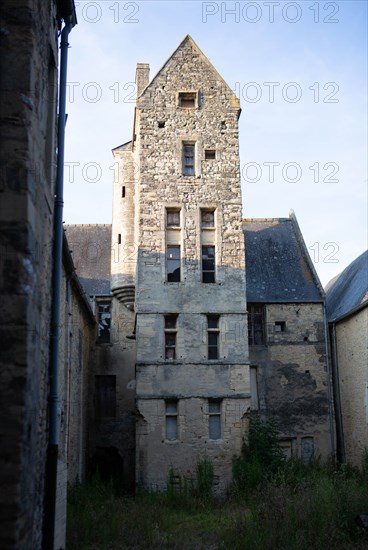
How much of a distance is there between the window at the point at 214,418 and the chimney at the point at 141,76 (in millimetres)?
11212

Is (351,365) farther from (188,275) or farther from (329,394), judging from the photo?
(188,275)

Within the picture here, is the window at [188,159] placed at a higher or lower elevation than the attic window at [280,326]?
higher

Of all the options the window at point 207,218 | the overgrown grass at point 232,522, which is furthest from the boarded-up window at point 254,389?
the overgrown grass at point 232,522

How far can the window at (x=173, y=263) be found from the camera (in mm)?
21172

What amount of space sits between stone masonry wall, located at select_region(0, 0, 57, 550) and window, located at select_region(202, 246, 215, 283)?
43.9 ft

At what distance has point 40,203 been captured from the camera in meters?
7.78

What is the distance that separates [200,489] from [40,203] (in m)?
13.4

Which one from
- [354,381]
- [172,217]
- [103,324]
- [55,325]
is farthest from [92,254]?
[55,325]

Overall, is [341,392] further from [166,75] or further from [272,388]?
[166,75]

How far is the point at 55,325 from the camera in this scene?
8.65 meters

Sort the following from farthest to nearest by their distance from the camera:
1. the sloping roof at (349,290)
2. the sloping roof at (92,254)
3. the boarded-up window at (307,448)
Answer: the sloping roof at (92,254)
the sloping roof at (349,290)
the boarded-up window at (307,448)

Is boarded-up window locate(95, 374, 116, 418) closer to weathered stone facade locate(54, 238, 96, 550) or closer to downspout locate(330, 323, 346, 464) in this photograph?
weathered stone facade locate(54, 238, 96, 550)

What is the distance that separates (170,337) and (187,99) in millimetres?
8085

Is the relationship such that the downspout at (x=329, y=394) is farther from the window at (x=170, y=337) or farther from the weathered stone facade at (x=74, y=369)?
the weathered stone facade at (x=74, y=369)
